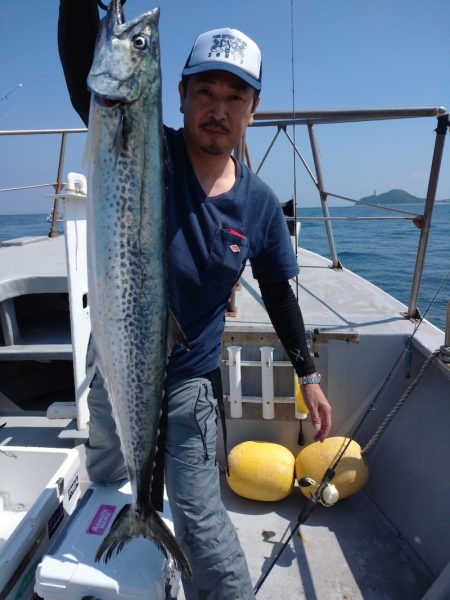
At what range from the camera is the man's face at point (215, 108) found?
1892 millimetres

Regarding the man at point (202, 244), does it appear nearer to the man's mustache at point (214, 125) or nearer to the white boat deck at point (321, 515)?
the man's mustache at point (214, 125)

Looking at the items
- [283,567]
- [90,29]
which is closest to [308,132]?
[90,29]

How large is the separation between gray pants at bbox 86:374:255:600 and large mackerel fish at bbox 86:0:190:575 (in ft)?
0.58

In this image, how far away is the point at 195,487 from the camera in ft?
6.63

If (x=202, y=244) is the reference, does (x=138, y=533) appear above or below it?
below

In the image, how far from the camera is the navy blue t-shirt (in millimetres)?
1940

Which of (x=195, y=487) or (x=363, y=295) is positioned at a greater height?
(x=363, y=295)

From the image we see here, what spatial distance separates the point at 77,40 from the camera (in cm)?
178

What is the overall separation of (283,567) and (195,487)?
49.3 inches

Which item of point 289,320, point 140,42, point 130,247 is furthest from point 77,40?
point 289,320

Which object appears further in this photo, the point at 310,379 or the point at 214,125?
the point at 310,379

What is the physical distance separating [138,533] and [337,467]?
5.90 ft

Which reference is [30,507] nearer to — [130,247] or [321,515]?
[130,247]

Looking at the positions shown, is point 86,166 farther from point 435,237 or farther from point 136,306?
point 435,237
